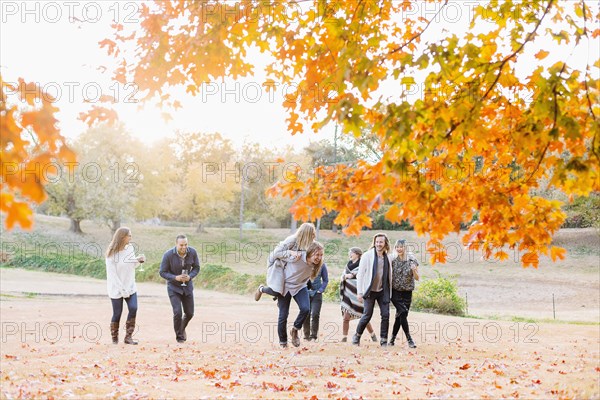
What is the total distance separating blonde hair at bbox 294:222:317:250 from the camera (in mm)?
9773

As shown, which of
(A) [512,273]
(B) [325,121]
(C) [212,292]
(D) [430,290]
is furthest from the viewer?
(A) [512,273]

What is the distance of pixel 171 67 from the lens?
7.84 meters

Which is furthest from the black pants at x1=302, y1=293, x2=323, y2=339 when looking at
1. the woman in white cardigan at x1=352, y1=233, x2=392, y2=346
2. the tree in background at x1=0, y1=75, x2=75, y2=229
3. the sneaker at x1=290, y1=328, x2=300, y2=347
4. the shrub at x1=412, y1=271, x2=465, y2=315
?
the shrub at x1=412, y1=271, x2=465, y2=315

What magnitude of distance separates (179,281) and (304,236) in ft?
8.01

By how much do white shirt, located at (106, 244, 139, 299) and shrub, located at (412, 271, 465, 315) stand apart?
11.8 m

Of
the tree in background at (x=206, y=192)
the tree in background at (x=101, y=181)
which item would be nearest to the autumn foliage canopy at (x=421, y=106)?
the tree in background at (x=101, y=181)

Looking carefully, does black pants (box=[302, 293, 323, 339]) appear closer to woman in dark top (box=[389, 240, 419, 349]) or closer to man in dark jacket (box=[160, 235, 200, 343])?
woman in dark top (box=[389, 240, 419, 349])

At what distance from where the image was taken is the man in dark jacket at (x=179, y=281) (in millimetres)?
10953

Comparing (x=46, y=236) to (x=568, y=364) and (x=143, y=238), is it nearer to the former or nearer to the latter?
(x=143, y=238)

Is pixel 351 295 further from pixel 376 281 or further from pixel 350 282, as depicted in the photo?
pixel 376 281

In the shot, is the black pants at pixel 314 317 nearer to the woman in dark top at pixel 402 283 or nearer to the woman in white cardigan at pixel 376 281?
the woman in white cardigan at pixel 376 281

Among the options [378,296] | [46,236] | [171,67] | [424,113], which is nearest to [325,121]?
[424,113]

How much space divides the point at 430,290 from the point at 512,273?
18.2 meters

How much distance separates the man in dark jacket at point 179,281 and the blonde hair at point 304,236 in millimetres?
2040
